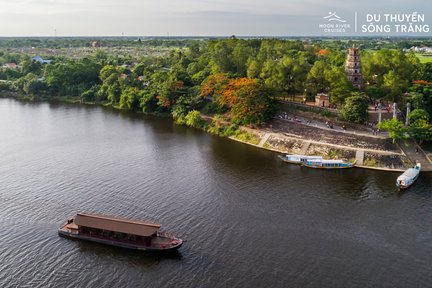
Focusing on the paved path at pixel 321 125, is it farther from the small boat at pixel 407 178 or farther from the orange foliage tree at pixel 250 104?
the small boat at pixel 407 178

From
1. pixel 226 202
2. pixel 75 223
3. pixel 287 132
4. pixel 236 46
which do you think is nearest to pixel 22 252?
pixel 75 223

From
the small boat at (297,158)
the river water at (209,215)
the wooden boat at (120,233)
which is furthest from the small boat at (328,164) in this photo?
the wooden boat at (120,233)

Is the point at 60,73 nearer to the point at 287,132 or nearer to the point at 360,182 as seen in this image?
the point at 287,132

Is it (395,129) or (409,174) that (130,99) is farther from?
(409,174)

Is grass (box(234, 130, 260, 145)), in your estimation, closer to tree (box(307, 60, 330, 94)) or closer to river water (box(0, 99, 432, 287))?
river water (box(0, 99, 432, 287))

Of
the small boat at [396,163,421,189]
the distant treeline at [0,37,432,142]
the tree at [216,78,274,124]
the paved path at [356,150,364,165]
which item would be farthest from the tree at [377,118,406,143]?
the tree at [216,78,274,124]

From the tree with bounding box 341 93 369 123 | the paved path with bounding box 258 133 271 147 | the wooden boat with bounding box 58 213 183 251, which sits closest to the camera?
the wooden boat with bounding box 58 213 183 251
